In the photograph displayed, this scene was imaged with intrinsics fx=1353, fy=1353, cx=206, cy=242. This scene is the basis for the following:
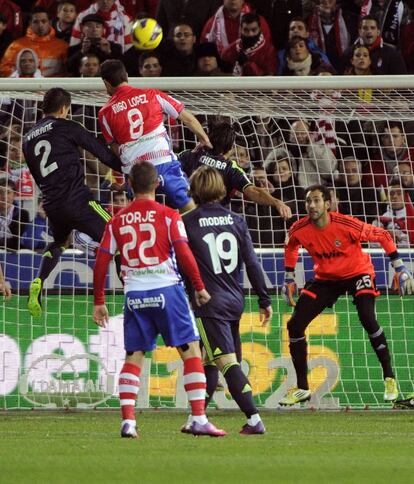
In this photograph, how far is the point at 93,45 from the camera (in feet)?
58.9

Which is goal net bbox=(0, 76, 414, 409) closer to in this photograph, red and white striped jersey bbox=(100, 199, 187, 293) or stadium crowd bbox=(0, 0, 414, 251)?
stadium crowd bbox=(0, 0, 414, 251)

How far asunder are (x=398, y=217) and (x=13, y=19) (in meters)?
7.06

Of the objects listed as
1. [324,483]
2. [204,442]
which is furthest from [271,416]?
[324,483]

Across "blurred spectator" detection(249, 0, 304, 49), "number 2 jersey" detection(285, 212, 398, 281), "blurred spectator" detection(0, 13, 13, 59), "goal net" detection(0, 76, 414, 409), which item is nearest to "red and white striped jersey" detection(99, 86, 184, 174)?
"goal net" detection(0, 76, 414, 409)

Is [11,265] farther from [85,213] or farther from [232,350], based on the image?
[232,350]

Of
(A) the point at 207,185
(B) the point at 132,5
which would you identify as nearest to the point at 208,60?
(B) the point at 132,5

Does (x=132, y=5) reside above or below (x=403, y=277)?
above

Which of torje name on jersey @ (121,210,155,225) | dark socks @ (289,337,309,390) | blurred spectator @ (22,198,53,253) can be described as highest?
blurred spectator @ (22,198,53,253)

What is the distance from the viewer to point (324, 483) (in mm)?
7059

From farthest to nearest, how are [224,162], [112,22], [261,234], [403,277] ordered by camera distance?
1. [112,22]
2. [261,234]
3. [403,277]
4. [224,162]

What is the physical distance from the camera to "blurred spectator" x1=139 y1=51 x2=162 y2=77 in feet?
56.0

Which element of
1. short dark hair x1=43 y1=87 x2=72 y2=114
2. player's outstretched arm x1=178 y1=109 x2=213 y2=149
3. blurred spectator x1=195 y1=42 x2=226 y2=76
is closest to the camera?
player's outstretched arm x1=178 y1=109 x2=213 y2=149

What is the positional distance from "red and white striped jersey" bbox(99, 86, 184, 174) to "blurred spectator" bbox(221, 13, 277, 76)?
6.16 metres

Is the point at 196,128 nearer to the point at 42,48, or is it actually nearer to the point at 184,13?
the point at 42,48
